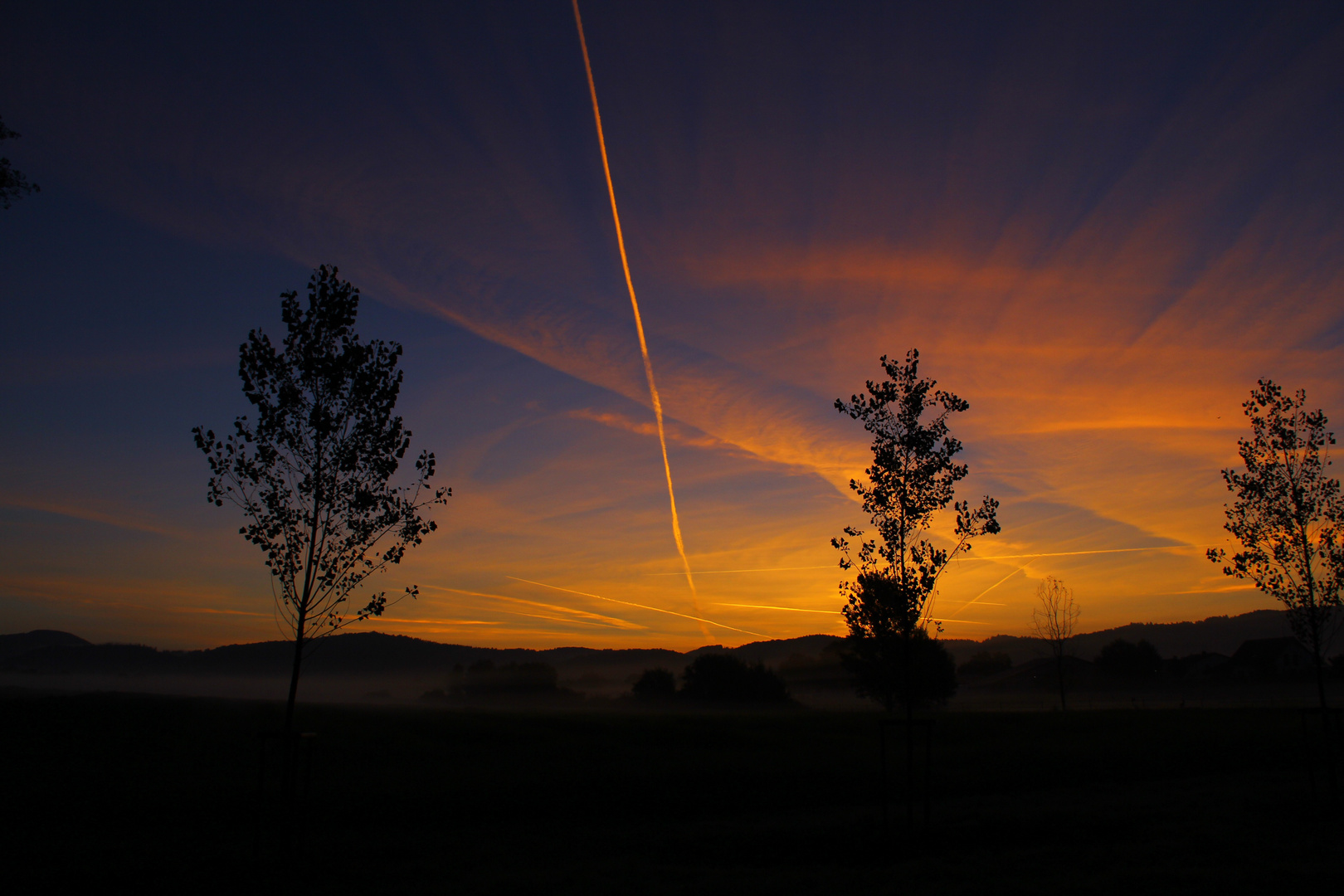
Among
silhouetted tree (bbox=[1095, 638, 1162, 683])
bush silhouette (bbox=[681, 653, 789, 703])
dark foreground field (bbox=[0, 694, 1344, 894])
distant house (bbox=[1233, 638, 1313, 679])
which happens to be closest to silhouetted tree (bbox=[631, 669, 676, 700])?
bush silhouette (bbox=[681, 653, 789, 703])

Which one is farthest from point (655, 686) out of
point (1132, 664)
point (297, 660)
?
point (297, 660)

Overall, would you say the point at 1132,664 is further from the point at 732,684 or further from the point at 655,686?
the point at 655,686

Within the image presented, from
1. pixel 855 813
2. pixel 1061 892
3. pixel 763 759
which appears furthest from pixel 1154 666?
pixel 1061 892

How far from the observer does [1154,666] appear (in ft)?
381

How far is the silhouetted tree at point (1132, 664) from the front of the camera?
115562mm

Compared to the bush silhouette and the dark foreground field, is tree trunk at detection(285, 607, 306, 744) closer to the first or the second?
the dark foreground field

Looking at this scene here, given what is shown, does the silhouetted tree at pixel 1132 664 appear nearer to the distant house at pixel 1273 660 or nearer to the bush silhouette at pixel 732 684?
the distant house at pixel 1273 660

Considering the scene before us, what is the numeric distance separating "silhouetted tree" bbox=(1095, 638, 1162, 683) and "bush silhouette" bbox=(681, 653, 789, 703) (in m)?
58.7

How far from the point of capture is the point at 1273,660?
104m

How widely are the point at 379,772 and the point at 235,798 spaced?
316 inches

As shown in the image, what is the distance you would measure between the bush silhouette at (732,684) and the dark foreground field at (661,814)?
184ft

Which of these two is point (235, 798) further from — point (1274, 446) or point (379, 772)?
point (1274, 446)

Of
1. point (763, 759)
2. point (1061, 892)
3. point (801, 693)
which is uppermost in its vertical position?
point (1061, 892)

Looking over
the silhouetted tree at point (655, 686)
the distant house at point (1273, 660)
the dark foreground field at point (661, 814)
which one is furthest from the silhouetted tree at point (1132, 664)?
the dark foreground field at point (661, 814)
